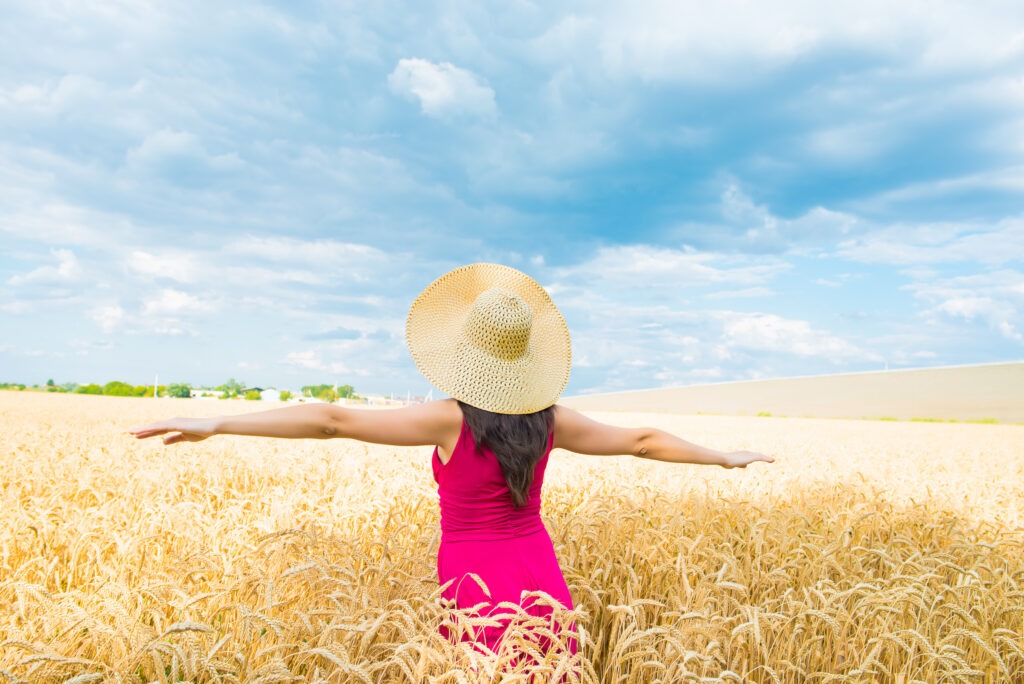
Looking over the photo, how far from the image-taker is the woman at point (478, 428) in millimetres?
2572

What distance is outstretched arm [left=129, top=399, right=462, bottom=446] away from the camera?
2.54 metres

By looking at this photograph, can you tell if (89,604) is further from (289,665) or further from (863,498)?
(863,498)

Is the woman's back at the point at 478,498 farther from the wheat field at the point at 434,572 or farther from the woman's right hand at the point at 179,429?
the woman's right hand at the point at 179,429

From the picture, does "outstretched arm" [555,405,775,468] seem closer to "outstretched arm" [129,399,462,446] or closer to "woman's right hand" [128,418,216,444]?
"outstretched arm" [129,399,462,446]

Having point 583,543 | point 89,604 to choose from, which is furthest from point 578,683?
point 89,604

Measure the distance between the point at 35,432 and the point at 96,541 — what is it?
5953 millimetres

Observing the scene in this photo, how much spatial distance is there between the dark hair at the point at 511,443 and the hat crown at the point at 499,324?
0.26 metres

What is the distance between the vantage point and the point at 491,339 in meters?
2.67

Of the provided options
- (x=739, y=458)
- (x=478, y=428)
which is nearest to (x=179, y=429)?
(x=478, y=428)

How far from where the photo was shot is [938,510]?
18.2 ft

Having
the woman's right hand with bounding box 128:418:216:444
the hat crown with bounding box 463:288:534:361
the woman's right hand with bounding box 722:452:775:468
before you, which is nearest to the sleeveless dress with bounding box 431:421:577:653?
the hat crown with bounding box 463:288:534:361

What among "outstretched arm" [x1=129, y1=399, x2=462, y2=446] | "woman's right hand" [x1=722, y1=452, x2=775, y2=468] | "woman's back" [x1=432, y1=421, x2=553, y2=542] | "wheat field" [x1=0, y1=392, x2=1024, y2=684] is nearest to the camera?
"wheat field" [x1=0, y1=392, x2=1024, y2=684]

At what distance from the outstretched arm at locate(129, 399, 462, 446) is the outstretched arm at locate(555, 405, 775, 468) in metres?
0.53

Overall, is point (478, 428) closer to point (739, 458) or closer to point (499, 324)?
point (499, 324)
